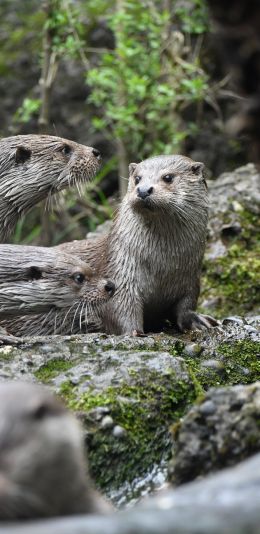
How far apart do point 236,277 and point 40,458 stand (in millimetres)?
4759

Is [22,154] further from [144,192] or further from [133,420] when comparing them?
[133,420]

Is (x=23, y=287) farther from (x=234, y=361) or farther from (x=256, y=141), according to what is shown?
(x=256, y=141)

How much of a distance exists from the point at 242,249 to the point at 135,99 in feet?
9.27

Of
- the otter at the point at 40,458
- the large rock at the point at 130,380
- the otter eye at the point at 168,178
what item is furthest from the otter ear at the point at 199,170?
the otter at the point at 40,458

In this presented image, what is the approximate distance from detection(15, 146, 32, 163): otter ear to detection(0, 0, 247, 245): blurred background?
2.44m

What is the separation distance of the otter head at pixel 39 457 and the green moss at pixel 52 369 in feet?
5.82

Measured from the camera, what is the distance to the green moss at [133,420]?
170 inches

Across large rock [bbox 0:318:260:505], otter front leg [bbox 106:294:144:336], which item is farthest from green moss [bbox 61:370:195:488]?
otter front leg [bbox 106:294:144:336]

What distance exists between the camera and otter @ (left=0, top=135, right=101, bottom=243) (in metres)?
6.30

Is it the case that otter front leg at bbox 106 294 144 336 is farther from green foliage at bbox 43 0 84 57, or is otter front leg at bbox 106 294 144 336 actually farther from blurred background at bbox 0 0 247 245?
green foliage at bbox 43 0 84 57

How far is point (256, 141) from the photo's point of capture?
3.36 metres

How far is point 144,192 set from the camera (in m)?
5.60

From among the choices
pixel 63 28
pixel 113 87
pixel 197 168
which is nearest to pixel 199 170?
pixel 197 168

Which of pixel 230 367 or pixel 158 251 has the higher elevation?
pixel 158 251
